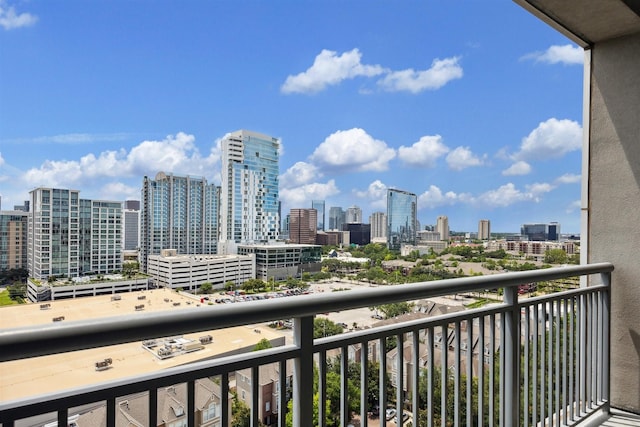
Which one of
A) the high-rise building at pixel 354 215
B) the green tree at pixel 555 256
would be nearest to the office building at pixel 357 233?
the high-rise building at pixel 354 215

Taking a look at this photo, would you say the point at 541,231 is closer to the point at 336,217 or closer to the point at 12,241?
the point at 336,217

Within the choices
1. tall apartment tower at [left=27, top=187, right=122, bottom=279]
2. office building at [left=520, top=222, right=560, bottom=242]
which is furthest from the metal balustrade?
tall apartment tower at [left=27, top=187, right=122, bottom=279]

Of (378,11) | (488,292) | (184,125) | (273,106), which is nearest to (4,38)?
(184,125)

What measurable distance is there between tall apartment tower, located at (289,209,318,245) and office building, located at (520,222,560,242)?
1.42 meters

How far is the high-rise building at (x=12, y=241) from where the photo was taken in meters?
1.19

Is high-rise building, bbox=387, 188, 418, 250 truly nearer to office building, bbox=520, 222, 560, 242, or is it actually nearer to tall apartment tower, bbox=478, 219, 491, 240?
tall apartment tower, bbox=478, 219, 491, 240

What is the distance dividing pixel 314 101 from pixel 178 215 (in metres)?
1.38

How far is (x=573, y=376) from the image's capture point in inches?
95.7

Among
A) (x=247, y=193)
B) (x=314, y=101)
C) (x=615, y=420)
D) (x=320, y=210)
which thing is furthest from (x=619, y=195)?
(x=247, y=193)

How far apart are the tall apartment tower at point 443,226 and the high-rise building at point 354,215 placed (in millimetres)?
534

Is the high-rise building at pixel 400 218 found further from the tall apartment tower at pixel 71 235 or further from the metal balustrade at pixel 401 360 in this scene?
the tall apartment tower at pixel 71 235

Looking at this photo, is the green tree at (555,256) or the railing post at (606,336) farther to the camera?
the railing post at (606,336)

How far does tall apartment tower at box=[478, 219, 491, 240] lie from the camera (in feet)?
8.85

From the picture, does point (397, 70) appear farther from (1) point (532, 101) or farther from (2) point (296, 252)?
(2) point (296, 252)
